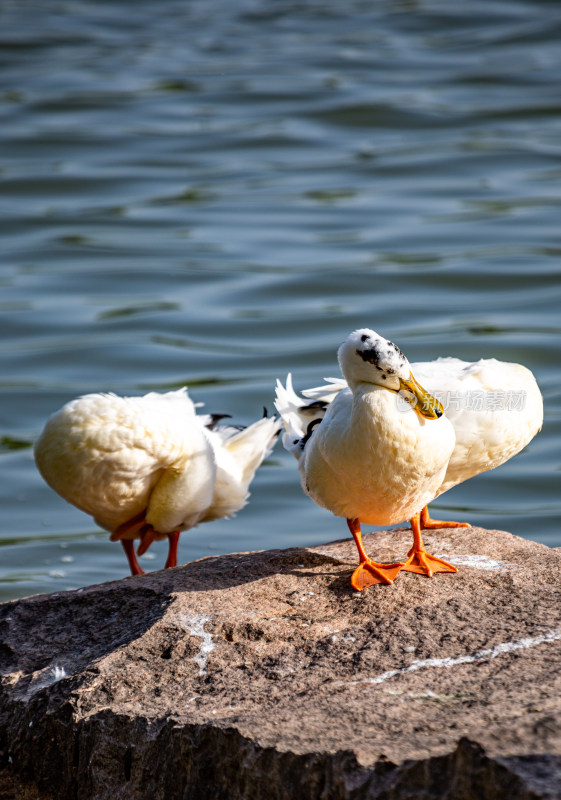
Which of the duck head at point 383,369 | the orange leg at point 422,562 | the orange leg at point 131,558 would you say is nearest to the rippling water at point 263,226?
the orange leg at point 131,558

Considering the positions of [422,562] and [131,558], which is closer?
[422,562]

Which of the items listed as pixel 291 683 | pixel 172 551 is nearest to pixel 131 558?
pixel 172 551

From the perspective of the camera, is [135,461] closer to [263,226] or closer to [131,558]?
[131,558]

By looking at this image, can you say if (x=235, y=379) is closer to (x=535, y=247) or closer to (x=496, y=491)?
(x=496, y=491)

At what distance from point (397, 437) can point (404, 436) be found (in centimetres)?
3

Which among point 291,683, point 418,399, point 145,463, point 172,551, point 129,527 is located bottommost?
point 172,551

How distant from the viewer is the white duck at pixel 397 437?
455 cm

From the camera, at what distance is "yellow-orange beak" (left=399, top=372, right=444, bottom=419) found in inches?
179

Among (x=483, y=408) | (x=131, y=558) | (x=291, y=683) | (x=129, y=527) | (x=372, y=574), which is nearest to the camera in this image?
(x=291, y=683)

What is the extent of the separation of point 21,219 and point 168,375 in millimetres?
5342

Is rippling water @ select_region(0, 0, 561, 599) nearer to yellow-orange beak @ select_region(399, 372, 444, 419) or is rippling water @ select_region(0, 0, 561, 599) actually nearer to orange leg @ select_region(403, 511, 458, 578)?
orange leg @ select_region(403, 511, 458, 578)

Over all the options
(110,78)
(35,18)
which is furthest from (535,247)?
(35,18)

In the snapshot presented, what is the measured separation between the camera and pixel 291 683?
3777 mm

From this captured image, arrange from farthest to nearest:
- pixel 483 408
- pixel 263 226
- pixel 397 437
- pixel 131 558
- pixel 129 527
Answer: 1. pixel 263 226
2. pixel 131 558
3. pixel 129 527
4. pixel 483 408
5. pixel 397 437
